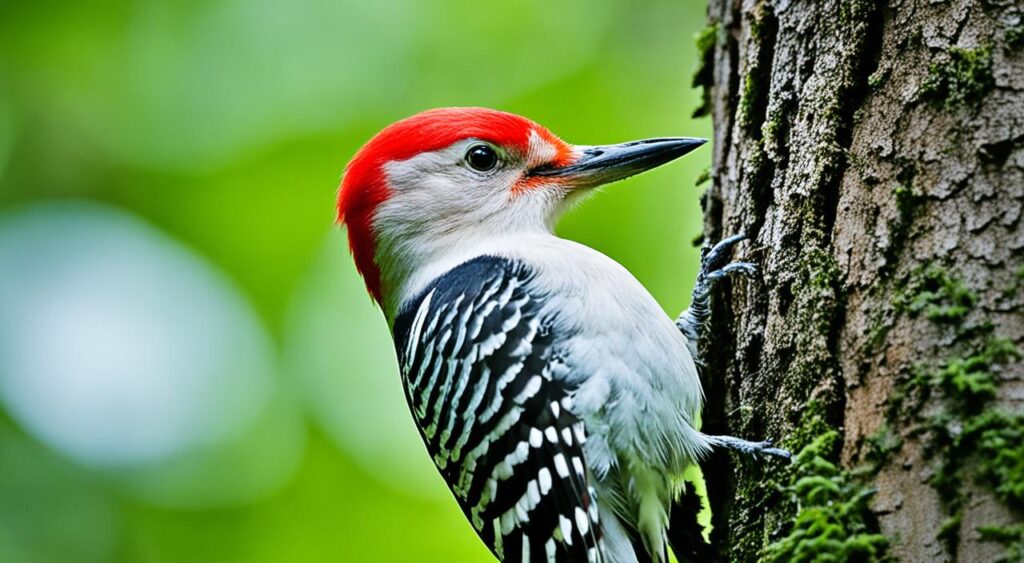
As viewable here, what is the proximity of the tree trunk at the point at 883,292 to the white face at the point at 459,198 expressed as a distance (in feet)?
3.41

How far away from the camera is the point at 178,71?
6336mm

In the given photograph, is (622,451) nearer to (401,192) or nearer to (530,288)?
(530,288)

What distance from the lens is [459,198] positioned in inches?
159

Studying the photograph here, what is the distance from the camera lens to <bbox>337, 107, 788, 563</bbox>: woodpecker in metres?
3.10

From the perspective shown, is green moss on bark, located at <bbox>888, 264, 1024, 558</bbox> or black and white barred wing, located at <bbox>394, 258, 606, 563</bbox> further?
black and white barred wing, located at <bbox>394, 258, 606, 563</bbox>

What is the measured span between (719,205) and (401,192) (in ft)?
4.27

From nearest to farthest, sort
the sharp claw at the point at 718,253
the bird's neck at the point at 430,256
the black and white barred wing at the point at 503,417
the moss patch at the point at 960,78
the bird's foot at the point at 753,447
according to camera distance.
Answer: the moss patch at the point at 960,78
the bird's foot at the point at 753,447
the black and white barred wing at the point at 503,417
the sharp claw at the point at 718,253
the bird's neck at the point at 430,256

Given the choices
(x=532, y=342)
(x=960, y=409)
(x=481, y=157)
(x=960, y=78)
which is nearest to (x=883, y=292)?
(x=960, y=409)

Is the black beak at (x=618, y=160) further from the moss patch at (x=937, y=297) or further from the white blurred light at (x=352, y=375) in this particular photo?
the white blurred light at (x=352, y=375)

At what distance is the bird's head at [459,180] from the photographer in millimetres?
3990

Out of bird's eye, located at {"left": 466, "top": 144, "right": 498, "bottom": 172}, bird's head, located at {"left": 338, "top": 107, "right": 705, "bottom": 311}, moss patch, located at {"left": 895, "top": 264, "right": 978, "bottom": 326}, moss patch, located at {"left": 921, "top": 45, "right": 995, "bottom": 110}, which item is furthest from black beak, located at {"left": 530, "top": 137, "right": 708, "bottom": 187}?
moss patch, located at {"left": 895, "top": 264, "right": 978, "bottom": 326}

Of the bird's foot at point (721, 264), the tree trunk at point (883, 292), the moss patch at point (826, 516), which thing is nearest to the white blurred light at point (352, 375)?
the bird's foot at point (721, 264)

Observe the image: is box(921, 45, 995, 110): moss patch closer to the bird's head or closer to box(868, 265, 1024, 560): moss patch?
box(868, 265, 1024, 560): moss patch

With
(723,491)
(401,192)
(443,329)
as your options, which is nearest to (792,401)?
(723,491)
